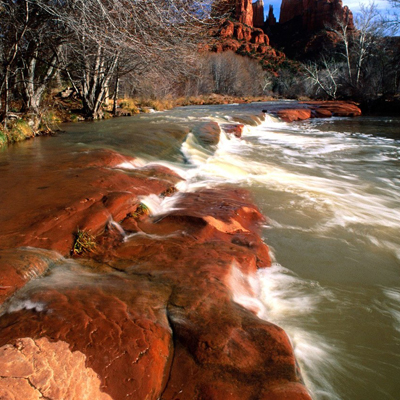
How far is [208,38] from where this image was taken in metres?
11.1

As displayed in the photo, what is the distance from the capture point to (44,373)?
1.22 meters

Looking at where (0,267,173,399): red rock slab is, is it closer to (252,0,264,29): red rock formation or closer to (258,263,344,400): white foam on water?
→ (258,263,344,400): white foam on water

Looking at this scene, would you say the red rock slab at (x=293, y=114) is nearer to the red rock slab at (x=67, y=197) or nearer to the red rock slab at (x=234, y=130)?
the red rock slab at (x=234, y=130)

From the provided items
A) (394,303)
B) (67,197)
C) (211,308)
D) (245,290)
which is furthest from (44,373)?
(394,303)

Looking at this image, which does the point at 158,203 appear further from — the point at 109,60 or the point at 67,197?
the point at 109,60

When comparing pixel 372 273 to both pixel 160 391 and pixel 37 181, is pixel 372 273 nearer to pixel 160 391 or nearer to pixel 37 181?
pixel 160 391

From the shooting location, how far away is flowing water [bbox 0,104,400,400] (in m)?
1.92

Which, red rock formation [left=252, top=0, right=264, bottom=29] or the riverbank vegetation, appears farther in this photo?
red rock formation [left=252, top=0, right=264, bottom=29]

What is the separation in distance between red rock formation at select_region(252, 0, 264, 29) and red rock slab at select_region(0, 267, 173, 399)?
127082 millimetres

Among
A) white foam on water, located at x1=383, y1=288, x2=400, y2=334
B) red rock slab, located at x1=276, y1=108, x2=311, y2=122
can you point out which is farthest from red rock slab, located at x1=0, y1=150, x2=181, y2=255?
red rock slab, located at x1=276, y1=108, x2=311, y2=122

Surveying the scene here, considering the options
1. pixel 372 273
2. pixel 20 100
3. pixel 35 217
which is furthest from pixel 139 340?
pixel 20 100

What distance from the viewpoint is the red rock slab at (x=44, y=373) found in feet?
3.70

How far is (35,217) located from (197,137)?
6521 mm

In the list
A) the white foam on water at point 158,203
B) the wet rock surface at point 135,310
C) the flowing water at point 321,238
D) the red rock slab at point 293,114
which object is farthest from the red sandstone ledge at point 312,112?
the wet rock surface at point 135,310
